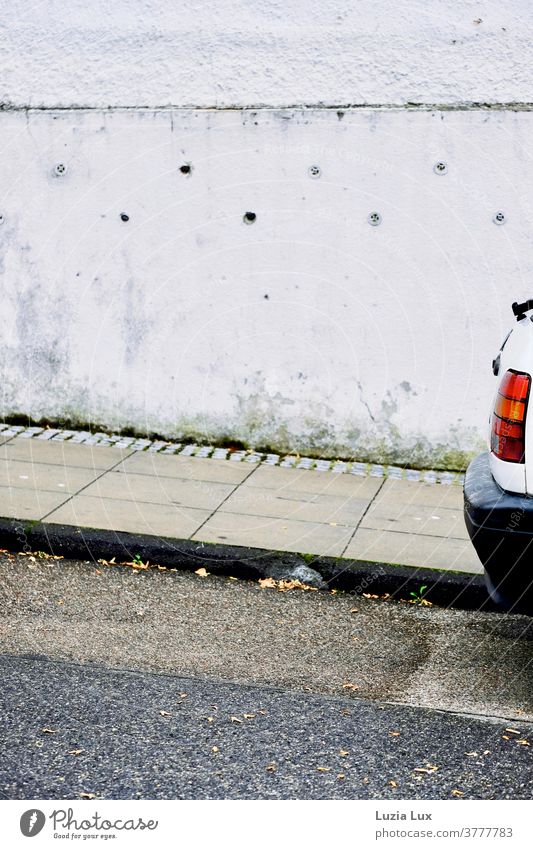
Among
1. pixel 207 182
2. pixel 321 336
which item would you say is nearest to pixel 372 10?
pixel 207 182

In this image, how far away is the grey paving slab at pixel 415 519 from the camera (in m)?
6.24

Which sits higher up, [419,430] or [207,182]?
[207,182]

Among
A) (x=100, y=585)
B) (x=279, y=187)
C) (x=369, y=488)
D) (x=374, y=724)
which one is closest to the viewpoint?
(x=374, y=724)

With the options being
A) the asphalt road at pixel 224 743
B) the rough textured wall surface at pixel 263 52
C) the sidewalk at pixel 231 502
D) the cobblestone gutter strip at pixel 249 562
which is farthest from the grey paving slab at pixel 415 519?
the rough textured wall surface at pixel 263 52

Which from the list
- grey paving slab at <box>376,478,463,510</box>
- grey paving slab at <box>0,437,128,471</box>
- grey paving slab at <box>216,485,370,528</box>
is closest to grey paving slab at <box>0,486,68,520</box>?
grey paving slab at <box>0,437,128,471</box>

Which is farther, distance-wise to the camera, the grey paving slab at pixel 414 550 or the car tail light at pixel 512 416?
the grey paving slab at pixel 414 550

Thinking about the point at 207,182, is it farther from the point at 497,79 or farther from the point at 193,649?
the point at 193,649

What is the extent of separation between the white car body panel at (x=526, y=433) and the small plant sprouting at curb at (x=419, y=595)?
132cm

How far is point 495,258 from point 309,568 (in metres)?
2.95

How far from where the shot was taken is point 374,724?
3916mm

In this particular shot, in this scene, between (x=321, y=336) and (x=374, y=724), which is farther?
(x=321, y=336)

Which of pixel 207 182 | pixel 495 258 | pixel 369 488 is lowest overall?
pixel 369 488

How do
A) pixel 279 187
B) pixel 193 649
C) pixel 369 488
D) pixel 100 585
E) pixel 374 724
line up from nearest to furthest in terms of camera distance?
pixel 374 724 < pixel 193 649 < pixel 100 585 < pixel 369 488 < pixel 279 187

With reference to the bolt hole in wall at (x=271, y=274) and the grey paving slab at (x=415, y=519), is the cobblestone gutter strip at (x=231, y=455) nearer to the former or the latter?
the bolt hole in wall at (x=271, y=274)
